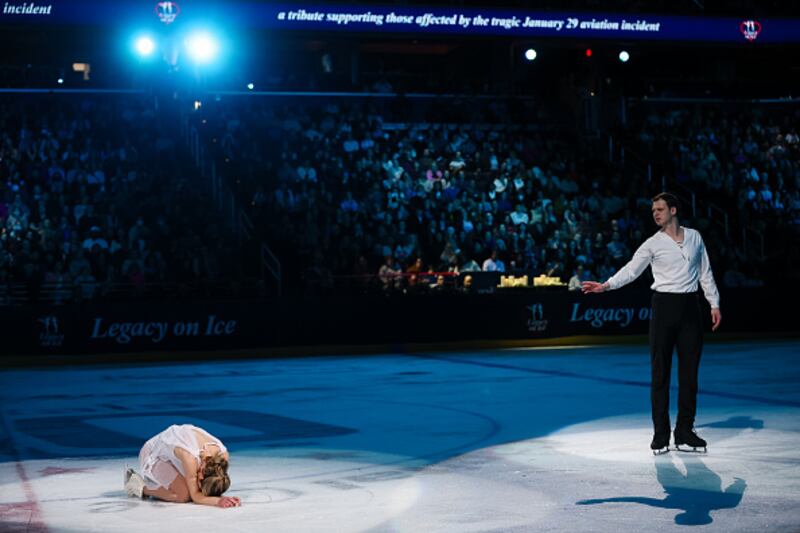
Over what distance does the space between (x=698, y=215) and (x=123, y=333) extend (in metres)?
17.3

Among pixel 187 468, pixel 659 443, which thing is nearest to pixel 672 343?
pixel 659 443

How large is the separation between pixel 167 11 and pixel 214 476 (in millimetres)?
28829

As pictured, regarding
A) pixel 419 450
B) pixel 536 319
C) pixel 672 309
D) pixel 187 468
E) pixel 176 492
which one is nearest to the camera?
pixel 187 468

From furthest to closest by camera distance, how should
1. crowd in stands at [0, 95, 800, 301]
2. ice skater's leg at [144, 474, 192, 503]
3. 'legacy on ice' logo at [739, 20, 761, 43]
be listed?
'legacy on ice' logo at [739, 20, 761, 43] < crowd in stands at [0, 95, 800, 301] < ice skater's leg at [144, 474, 192, 503]

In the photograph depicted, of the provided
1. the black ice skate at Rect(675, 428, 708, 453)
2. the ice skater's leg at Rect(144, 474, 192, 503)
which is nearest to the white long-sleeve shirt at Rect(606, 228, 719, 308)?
the black ice skate at Rect(675, 428, 708, 453)

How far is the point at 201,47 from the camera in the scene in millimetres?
39000

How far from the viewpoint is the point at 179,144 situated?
1323 inches

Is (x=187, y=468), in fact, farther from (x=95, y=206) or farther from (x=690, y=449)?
(x=95, y=206)

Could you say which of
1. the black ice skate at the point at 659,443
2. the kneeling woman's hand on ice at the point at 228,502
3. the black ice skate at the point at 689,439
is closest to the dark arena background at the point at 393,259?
the kneeling woman's hand on ice at the point at 228,502

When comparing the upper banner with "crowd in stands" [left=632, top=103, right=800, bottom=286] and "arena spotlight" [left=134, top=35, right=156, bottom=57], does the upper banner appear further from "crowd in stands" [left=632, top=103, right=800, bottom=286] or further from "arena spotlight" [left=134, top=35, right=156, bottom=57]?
"crowd in stands" [left=632, top=103, right=800, bottom=286]

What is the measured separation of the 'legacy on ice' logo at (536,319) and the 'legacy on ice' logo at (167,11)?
49.0ft

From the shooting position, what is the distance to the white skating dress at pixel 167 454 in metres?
8.96

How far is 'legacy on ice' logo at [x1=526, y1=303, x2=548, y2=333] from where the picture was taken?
27078 mm

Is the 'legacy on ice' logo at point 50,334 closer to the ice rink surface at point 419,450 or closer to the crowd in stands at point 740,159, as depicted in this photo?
the ice rink surface at point 419,450
